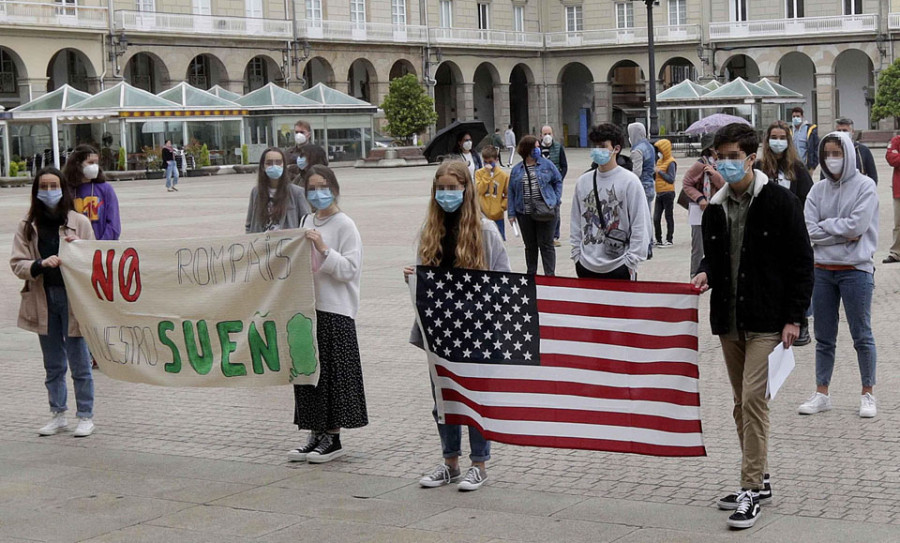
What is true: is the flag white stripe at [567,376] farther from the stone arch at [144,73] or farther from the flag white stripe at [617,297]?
the stone arch at [144,73]

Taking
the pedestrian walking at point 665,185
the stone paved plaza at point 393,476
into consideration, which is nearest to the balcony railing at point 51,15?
the pedestrian walking at point 665,185

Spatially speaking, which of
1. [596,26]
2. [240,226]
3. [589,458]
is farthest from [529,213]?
[596,26]

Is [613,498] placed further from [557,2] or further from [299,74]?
[557,2]

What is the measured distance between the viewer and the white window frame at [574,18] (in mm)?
69375

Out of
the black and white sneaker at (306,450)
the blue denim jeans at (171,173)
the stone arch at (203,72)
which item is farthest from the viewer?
the stone arch at (203,72)

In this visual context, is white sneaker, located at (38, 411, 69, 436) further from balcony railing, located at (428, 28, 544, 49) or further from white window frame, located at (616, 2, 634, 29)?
white window frame, located at (616, 2, 634, 29)

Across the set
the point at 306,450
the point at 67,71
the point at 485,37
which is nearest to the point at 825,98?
the point at 485,37

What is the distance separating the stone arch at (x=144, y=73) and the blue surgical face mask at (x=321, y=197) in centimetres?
4856

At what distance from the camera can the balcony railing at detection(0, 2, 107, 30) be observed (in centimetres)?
4648

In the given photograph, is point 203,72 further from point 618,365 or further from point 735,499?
point 735,499

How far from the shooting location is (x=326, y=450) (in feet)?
24.1

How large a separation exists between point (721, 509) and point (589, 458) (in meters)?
1.29

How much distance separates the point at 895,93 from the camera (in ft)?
170

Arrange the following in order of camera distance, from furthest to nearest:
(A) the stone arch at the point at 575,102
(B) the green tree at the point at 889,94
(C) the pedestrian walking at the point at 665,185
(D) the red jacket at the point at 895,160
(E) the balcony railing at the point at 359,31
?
(A) the stone arch at the point at 575,102
(E) the balcony railing at the point at 359,31
(B) the green tree at the point at 889,94
(C) the pedestrian walking at the point at 665,185
(D) the red jacket at the point at 895,160
